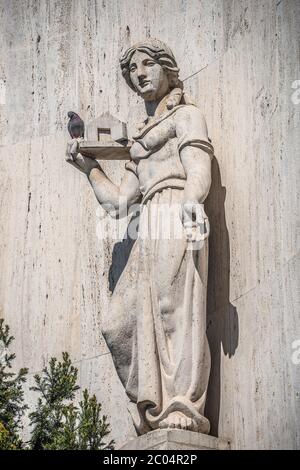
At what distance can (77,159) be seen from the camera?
10.5m

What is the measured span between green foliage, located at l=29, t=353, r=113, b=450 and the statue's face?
1.61 m

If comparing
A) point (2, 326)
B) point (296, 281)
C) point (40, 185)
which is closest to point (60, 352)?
point (2, 326)

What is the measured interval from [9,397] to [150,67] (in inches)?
81.8

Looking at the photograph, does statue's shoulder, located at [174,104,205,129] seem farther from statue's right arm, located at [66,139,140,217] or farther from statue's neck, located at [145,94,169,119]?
statue's right arm, located at [66,139,140,217]

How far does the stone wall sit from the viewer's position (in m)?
9.73

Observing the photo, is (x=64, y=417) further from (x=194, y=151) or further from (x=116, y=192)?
(x=194, y=151)

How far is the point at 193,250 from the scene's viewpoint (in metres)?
9.78

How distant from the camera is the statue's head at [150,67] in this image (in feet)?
33.9

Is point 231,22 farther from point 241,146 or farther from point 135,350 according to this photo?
point 135,350

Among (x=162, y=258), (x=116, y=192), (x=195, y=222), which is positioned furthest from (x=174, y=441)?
(x=116, y=192)

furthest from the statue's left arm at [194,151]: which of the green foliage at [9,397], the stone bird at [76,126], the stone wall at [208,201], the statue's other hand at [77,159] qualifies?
the green foliage at [9,397]

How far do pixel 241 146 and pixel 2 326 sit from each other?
1990mm

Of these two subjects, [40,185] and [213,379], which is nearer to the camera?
[213,379]

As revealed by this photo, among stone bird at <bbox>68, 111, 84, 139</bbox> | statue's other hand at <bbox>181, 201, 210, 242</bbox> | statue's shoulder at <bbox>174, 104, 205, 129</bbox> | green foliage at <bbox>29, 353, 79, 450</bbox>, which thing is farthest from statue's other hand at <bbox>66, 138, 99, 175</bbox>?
green foliage at <bbox>29, 353, 79, 450</bbox>
